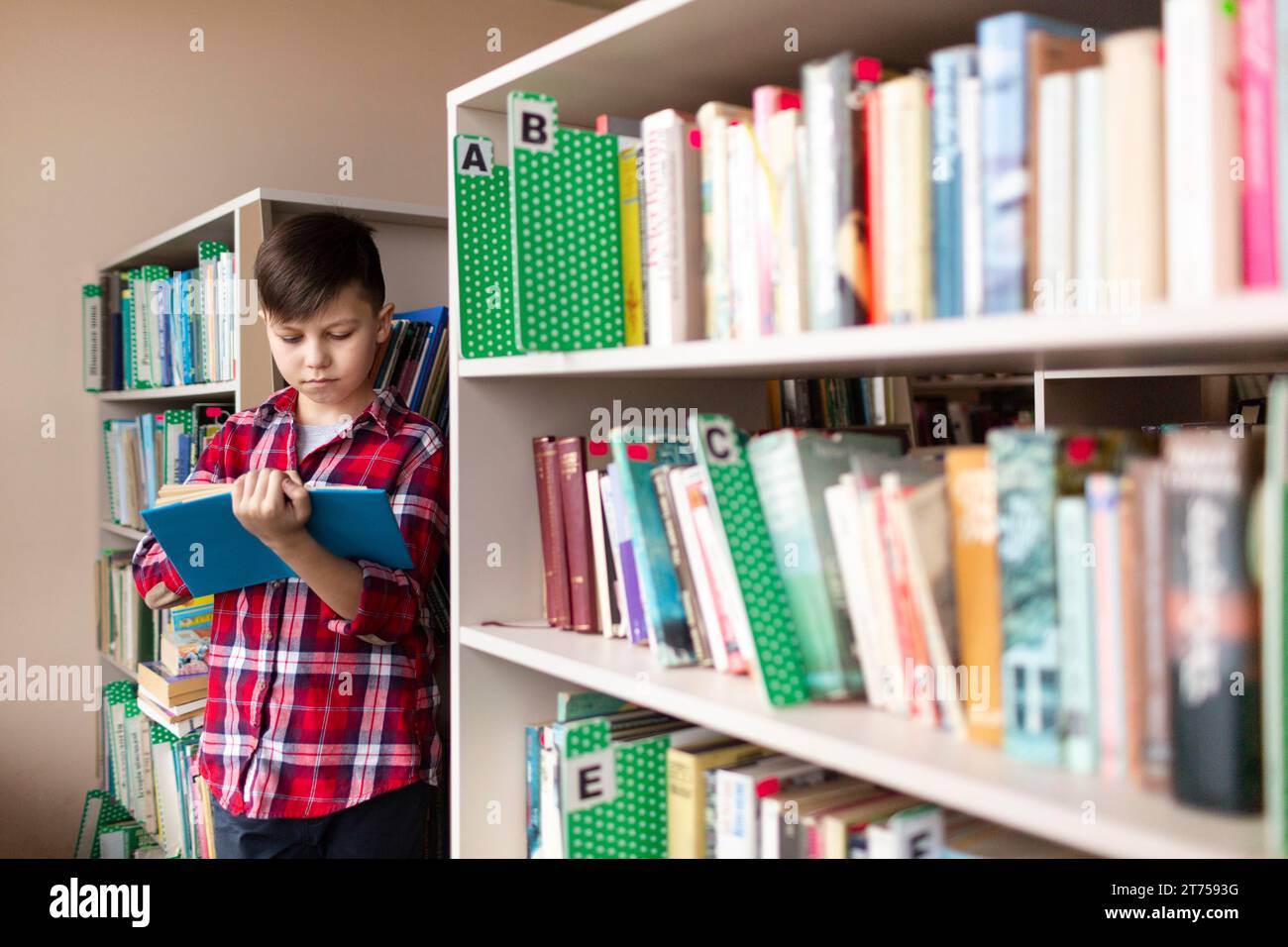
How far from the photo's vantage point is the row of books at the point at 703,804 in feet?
2.89

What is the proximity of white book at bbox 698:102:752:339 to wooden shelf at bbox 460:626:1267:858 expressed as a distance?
0.34 m

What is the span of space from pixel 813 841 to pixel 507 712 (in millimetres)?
504

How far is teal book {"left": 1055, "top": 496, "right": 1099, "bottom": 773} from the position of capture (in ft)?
2.33

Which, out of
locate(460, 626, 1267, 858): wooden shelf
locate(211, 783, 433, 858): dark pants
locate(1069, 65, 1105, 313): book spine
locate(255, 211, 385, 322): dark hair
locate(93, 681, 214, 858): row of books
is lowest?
locate(93, 681, 214, 858): row of books

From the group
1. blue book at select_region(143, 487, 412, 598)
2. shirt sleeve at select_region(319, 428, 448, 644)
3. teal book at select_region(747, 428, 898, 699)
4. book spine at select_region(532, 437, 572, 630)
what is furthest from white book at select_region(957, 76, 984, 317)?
shirt sleeve at select_region(319, 428, 448, 644)

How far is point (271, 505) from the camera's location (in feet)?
4.01

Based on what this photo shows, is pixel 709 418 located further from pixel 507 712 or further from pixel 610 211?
pixel 507 712

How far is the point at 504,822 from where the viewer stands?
51.3 inches

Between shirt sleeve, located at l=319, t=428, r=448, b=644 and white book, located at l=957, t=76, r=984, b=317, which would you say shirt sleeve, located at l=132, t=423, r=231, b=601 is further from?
white book, located at l=957, t=76, r=984, b=317

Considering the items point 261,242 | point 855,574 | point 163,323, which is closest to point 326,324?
point 261,242

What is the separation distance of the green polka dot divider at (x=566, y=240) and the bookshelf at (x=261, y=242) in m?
1.02

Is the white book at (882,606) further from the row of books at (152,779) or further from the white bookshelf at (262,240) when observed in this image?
the row of books at (152,779)
